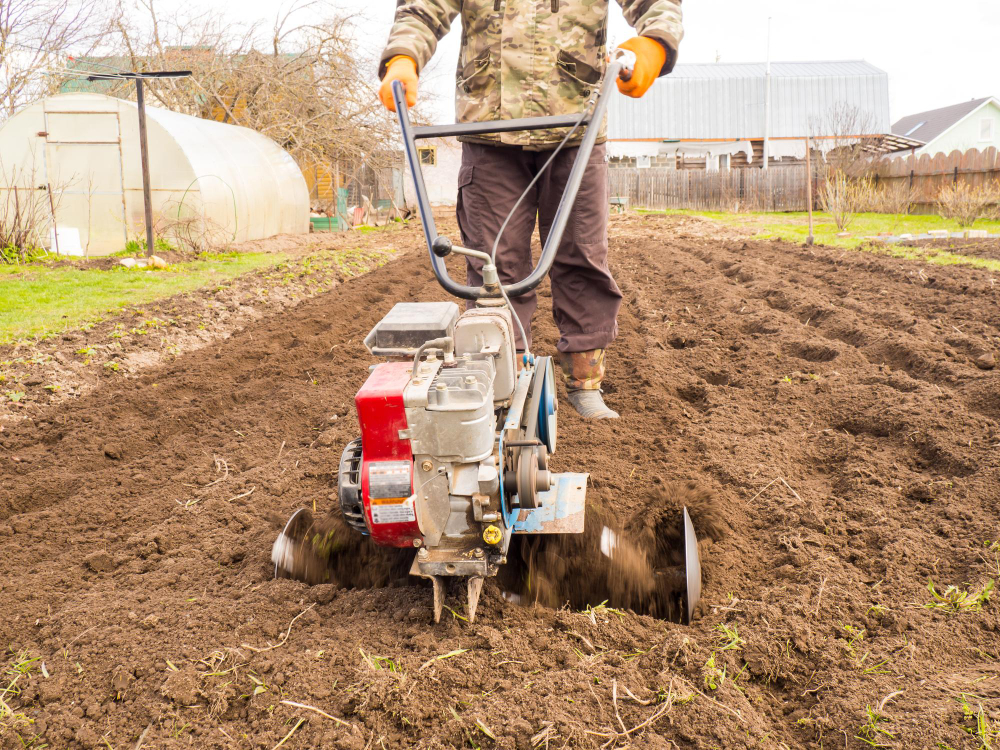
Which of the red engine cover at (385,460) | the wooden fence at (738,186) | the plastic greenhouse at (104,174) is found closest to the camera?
the red engine cover at (385,460)

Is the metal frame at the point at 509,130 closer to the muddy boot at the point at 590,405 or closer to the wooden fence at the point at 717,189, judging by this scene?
the muddy boot at the point at 590,405

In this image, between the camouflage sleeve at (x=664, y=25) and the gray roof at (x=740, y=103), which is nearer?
the camouflage sleeve at (x=664, y=25)

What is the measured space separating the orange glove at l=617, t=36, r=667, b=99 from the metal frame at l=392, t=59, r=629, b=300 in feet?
0.19

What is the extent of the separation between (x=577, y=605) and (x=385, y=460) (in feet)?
2.54

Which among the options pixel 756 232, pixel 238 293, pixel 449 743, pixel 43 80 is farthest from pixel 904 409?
pixel 43 80

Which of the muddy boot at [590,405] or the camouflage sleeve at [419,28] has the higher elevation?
the camouflage sleeve at [419,28]

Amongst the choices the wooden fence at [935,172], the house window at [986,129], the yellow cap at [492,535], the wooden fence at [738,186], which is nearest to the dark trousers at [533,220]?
the yellow cap at [492,535]

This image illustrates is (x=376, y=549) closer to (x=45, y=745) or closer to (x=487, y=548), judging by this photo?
(x=487, y=548)

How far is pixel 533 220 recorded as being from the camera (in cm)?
351

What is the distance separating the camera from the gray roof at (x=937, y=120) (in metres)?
36.5

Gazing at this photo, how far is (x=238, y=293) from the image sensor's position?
799 centimetres

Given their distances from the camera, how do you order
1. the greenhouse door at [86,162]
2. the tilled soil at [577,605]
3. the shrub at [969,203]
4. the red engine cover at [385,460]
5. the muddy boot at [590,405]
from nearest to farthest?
the tilled soil at [577,605], the red engine cover at [385,460], the muddy boot at [590,405], the greenhouse door at [86,162], the shrub at [969,203]

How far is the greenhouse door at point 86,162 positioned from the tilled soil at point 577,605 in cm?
911

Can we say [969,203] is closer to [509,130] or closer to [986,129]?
[509,130]
